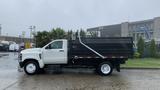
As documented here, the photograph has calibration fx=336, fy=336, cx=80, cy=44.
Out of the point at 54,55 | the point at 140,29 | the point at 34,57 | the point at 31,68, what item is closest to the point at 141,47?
the point at 54,55

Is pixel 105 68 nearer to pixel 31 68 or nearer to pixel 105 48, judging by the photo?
pixel 105 48

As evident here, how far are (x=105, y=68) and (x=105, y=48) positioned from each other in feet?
3.71

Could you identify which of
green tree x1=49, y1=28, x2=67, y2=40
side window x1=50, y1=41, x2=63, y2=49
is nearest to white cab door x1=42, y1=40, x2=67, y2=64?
side window x1=50, y1=41, x2=63, y2=49

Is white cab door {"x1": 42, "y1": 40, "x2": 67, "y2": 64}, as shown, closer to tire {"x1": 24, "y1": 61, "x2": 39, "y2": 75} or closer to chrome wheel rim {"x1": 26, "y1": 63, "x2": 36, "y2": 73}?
tire {"x1": 24, "y1": 61, "x2": 39, "y2": 75}

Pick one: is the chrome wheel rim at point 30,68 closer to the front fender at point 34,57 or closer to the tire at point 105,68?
the front fender at point 34,57

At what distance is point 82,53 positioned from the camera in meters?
19.0

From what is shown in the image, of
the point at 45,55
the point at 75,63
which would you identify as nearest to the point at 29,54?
the point at 45,55

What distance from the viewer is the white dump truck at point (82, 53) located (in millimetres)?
18891

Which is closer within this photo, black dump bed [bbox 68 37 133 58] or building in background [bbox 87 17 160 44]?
black dump bed [bbox 68 37 133 58]

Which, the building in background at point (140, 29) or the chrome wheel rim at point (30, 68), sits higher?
the building in background at point (140, 29)

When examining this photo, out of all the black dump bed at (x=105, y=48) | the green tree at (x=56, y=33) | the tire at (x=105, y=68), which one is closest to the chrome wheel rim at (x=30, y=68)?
the black dump bed at (x=105, y=48)

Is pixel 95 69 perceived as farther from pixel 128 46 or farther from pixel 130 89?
pixel 130 89

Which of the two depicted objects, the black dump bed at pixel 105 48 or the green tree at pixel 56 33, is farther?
the green tree at pixel 56 33

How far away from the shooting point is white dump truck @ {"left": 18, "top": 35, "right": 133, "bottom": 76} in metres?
18.9
